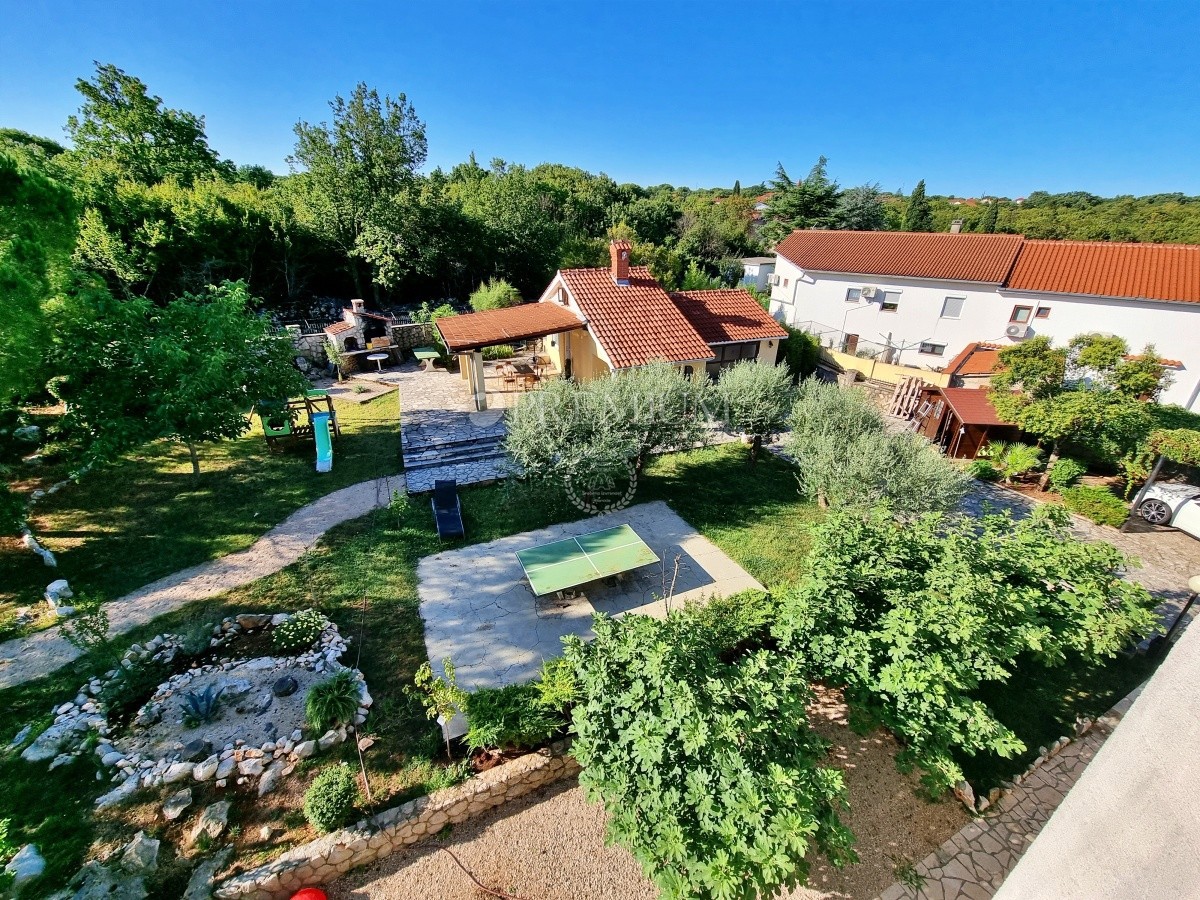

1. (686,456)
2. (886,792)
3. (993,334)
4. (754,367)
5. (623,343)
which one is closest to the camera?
(886,792)

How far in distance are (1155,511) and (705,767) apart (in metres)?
15.7

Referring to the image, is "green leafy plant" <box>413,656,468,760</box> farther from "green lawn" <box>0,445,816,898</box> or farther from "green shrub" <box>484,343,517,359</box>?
"green shrub" <box>484,343,517,359</box>

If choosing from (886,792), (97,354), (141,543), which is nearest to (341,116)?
(97,354)

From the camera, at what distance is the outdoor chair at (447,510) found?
11.8 metres

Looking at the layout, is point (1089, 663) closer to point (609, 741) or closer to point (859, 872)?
point (859, 872)

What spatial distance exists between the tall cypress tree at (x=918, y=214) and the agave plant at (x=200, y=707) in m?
68.8

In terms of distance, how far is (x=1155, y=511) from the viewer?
13.0 metres

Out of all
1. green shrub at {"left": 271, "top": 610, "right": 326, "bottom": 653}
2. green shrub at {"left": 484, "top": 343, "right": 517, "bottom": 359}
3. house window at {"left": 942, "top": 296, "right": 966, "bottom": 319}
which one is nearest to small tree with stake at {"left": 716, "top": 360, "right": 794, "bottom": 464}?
green shrub at {"left": 271, "top": 610, "right": 326, "bottom": 653}

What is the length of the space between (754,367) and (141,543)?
16395mm

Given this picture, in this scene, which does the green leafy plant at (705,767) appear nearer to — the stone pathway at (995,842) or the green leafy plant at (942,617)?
the green leafy plant at (942,617)

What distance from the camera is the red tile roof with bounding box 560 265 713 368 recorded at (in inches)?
697

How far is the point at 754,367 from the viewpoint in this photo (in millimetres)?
14906

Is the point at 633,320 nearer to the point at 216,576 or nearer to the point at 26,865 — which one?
the point at 216,576

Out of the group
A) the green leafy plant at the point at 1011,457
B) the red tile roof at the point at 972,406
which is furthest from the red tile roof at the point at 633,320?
the green leafy plant at the point at 1011,457
